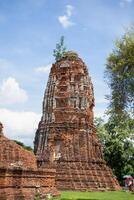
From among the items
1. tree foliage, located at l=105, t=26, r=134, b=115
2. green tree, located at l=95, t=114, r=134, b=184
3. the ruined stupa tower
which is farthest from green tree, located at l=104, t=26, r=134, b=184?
green tree, located at l=95, t=114, r=134, b=184

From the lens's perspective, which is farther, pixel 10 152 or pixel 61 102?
pixel 61 102

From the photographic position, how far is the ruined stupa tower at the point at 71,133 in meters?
30.7

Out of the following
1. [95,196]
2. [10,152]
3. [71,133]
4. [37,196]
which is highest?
[71,133]

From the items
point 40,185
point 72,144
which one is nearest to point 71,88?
point 72,144

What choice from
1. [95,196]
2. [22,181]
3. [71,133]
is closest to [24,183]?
[22,181]

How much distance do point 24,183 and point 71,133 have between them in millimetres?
17230

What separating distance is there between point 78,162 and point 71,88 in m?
5.95

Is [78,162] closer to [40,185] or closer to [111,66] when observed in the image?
[111,66]

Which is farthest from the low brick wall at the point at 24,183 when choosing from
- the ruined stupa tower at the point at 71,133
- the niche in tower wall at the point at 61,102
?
the niche in tower wall at the point at 61,102

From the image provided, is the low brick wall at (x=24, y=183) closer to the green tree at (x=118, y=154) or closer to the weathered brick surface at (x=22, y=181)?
the weathered brick surface at (x=22, y=181)

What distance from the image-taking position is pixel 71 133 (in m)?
32.8

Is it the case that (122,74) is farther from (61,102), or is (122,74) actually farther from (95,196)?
(61,102)

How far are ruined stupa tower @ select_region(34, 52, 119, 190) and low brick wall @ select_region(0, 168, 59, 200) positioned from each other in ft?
38.2

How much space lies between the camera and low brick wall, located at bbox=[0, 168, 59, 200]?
14016mm
